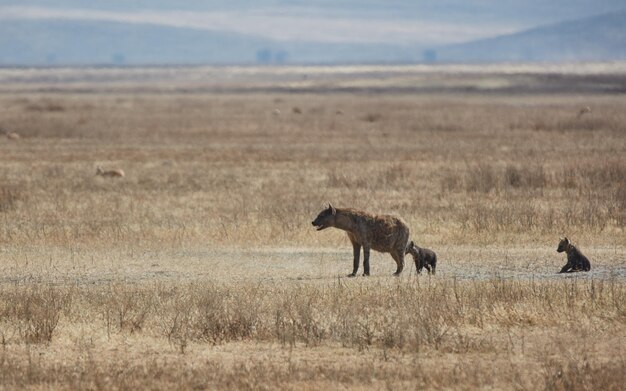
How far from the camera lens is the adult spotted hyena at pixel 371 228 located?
1510cm

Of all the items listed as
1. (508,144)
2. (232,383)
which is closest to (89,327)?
(232,383)

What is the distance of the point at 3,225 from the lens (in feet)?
69.2

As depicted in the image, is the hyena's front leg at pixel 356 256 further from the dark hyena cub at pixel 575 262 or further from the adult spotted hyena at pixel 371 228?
the dark hyena cub at pixel 575 262

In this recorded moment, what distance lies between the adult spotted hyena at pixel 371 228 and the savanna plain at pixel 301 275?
0.48 meters

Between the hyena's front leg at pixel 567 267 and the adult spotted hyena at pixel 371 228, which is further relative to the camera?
the hyena's front leg at pixel 567 267

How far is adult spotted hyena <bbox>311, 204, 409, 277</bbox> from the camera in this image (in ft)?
49.5

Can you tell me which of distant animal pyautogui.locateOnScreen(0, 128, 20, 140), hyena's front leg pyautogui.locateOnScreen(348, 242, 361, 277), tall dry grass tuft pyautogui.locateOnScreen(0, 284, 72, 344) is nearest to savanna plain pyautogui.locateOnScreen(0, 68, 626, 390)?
tall dry grass tuft pyautogui.locateOnScreen(0, 284, 72, 344)

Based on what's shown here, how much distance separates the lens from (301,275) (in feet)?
52.5

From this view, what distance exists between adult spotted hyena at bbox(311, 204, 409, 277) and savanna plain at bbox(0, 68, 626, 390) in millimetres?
481

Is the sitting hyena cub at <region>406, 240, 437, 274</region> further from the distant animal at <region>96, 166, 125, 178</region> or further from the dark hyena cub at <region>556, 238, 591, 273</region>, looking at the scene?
the distant animal at <region>96, 166, 125, 178</region>

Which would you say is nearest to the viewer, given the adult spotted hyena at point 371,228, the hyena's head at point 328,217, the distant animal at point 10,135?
the adult spotted hyena at point 371,228

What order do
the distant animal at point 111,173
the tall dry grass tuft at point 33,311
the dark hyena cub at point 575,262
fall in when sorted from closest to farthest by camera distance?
the tall dry grass tuft at point 33,311
the dark hyena cub at point 575,262
the distant animal at point 111,173

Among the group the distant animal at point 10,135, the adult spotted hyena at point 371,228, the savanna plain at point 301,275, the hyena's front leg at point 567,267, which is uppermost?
the adult spotted hyena at point 371,228

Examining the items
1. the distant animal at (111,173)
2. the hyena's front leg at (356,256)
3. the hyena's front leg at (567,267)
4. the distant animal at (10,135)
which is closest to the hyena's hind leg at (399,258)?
the hyena's front leg at (356,256)
